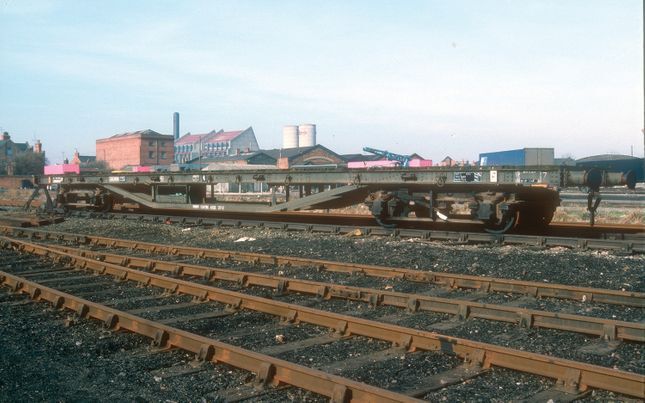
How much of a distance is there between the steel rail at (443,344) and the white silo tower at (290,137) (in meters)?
100

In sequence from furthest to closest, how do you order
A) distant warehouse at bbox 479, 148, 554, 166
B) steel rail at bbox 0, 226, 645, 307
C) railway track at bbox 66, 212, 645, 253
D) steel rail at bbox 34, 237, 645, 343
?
distant warehouse at bbox 479, 148, 554, 166 < railway track at bbox 66, 212, 645, 253 < steel rail at bbox 0, 226, 645, 307 < steel rail at bbox 34, 237, 645, 343

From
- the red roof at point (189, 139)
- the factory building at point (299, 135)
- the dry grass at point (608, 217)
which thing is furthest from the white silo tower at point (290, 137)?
the dry grass at point (608, 217)

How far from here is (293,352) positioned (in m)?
5.44

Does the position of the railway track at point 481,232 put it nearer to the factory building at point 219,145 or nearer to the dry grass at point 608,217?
the dry grass at point 608,217

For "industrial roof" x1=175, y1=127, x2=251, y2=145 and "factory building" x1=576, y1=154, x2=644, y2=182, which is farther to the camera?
"industrial roof" x1=175, y1=127, x2=251, y2=145

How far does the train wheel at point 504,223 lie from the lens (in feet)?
41.8

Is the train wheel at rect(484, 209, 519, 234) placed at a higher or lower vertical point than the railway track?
higher

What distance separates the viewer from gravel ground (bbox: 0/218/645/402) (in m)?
4.52

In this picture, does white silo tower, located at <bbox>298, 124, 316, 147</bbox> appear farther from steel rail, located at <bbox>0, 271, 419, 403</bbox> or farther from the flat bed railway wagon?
steel rail, located at <bbox>0, 271, 419, 403</bbox>

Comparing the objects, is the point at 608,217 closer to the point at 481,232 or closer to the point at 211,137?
the point at 481,232

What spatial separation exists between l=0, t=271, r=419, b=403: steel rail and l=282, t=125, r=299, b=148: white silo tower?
101385mm

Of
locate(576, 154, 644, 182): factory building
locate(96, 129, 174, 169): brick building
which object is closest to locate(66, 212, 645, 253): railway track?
locate(576, 154, 644, 182): factory building

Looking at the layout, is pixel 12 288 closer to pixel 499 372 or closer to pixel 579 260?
pixel 499 372

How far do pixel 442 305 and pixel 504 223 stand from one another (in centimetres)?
664
